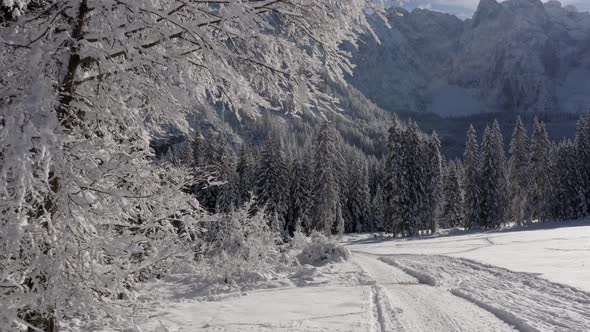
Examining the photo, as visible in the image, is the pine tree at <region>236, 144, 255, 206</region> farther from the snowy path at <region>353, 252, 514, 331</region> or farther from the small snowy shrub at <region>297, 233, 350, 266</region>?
the snowy path at <region>353, 252, 514, 331</region>

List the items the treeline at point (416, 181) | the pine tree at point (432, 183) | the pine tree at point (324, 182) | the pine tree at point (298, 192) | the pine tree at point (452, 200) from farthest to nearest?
the pine tree at point (452, 200)
the pine tree at point (298, 192)
the pine tree at point (432, 183)
the treeline at point (416, 181)
the pine tree at point (324, 182)

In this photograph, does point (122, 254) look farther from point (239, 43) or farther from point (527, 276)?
point (527, 276)

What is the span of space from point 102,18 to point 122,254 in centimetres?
198

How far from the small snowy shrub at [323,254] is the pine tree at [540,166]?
48180 millimetres

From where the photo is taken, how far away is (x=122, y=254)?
13.0 ft

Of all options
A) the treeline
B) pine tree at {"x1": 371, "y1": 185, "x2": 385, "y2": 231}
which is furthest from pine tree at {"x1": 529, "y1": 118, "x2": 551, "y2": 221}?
pine tree at {"x1": 371, "y1": 185, "x2": 385, "y2": 231}

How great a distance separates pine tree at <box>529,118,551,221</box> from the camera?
Result: 58.3 m

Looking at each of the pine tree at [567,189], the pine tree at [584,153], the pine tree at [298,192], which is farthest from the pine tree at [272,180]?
the pine tree at [584,153]

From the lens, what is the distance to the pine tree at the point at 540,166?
58.3 m

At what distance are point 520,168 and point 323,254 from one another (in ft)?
164

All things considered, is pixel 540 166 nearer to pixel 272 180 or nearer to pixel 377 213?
pixel 377 213

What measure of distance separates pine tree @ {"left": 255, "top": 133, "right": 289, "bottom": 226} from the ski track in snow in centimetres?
3876

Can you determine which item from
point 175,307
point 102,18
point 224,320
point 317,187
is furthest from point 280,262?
point 317,187

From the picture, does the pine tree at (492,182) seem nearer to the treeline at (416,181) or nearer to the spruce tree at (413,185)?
the treeline at (416,181)
